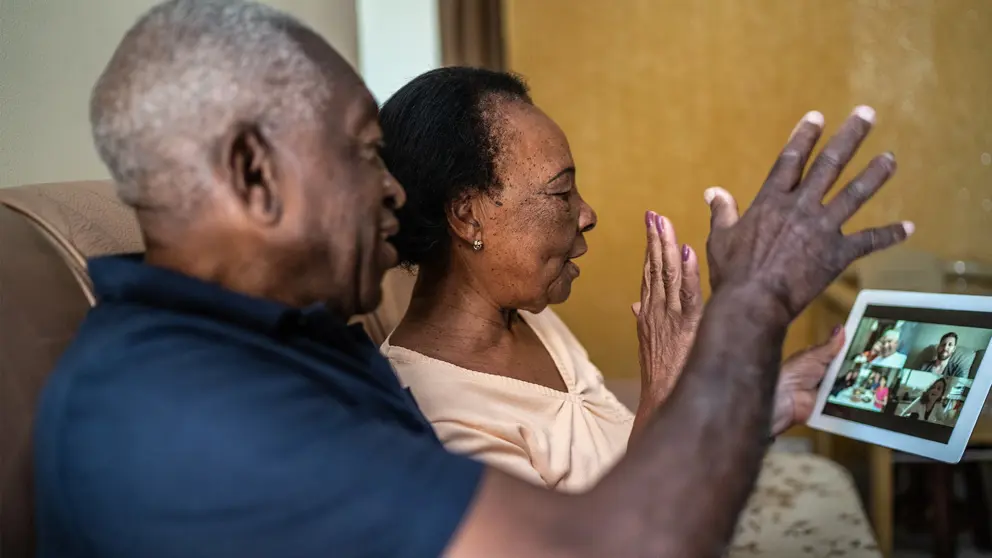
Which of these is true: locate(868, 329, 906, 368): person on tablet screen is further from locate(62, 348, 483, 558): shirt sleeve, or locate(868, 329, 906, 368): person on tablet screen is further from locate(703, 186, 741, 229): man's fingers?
locate(62, 348, 483, 558): shirt sleeve

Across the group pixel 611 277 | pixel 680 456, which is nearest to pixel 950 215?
pixel 611 277

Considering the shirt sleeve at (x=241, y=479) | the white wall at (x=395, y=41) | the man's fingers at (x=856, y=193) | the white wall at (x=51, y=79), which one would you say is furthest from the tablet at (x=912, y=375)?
the white wall at (x=395, y=41)

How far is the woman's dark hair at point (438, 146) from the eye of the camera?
3.41 feet

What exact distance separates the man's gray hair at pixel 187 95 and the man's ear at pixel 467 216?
41 cm

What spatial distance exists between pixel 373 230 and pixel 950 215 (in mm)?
2220

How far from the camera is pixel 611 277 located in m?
2.41

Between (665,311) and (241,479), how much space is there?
691mm

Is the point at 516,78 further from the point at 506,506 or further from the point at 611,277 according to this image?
the point at 611,277

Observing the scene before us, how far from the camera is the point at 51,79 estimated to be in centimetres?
104

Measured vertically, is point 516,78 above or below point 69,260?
above

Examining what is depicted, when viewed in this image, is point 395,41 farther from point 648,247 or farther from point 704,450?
point 704,450

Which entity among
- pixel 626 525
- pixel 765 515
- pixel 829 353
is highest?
pixel 626 525

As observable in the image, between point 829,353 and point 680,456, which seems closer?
point 680,456

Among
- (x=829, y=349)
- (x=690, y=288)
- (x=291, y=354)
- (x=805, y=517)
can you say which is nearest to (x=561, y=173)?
(x=690, y=288)
